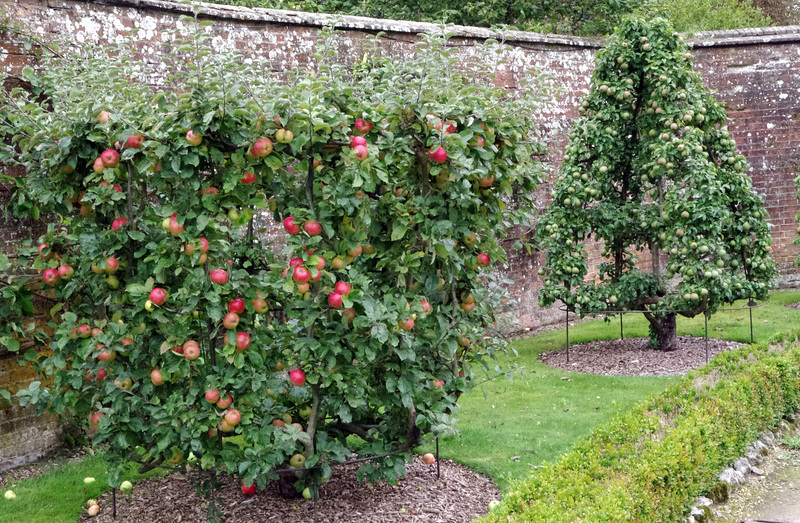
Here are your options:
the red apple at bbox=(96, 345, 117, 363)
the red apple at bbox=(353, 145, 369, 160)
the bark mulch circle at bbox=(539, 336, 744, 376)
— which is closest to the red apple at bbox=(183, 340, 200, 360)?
the red apple at bbox=(96, 345, 117, 363)

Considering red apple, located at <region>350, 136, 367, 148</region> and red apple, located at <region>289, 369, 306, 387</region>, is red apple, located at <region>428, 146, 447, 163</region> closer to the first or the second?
red apple, located at <region>350, 136, 367, 148</region>

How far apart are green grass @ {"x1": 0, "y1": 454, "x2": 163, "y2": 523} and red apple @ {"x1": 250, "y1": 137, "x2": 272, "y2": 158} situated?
6.66 ft

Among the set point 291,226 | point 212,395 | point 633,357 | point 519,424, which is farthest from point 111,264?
point 633,357

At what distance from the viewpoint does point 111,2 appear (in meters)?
5.80

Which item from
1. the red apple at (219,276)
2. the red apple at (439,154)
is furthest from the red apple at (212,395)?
the red apple at (439,154)

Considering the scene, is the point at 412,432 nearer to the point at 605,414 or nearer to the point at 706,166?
the point at 605,414

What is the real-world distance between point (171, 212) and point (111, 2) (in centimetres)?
319

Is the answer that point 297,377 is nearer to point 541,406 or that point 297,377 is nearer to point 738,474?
point 738,474

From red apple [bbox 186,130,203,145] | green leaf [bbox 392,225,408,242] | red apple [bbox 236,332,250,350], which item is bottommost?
red apple [bbox 236,332,250,350]

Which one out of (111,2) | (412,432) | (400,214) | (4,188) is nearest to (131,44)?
(111,2)

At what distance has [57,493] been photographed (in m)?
4.77

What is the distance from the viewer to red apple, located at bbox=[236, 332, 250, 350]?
3482mm

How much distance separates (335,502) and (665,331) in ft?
17.4

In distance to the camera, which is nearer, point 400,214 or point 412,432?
point 400,214
